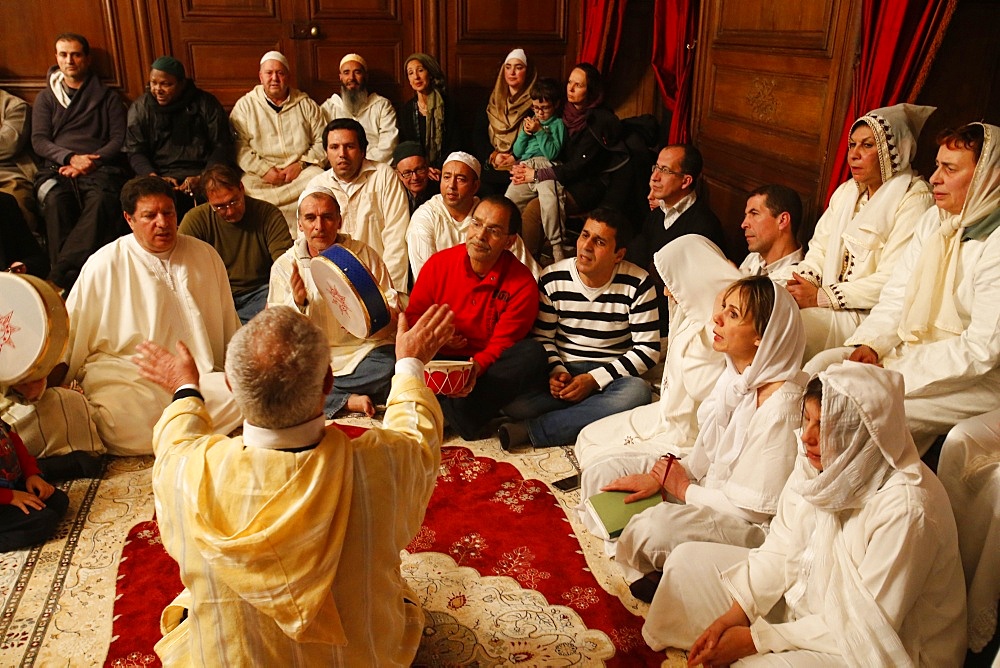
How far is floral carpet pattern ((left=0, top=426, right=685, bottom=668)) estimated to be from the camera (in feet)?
7.73

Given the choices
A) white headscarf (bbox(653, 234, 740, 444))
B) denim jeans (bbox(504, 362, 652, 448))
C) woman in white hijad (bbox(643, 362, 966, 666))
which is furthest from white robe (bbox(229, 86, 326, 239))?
woman in white hijad (bbox(643, 362, 966, 666))

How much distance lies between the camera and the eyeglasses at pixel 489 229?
349 centimetres

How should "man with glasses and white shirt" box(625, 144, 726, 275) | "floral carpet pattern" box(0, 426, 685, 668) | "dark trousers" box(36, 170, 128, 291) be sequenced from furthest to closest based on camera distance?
"dark trousers" box(36, 170, 128, 291)
"man with glasses and white shirt" box(625, 144, 726, 275)
"floral carpet pattern" box(0, 426, 685, 668)

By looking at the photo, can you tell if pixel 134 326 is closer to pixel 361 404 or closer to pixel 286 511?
pixel 361 404

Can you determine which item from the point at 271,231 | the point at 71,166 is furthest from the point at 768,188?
the point at 71,166

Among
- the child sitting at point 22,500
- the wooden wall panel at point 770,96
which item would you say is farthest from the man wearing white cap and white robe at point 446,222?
the child sitting at point 22,500

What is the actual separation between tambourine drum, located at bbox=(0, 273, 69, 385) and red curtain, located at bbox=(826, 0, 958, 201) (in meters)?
3.43

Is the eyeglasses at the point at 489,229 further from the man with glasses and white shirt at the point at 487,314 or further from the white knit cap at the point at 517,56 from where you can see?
the white knit cap at the point at 517,56

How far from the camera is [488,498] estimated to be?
3143 mm

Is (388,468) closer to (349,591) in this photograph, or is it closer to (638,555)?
(349,591)

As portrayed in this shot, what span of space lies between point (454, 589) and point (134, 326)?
193 cm

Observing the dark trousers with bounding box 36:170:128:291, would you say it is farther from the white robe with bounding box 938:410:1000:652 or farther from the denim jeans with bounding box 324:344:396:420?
the white robe with bounding box 938:410:1000:652

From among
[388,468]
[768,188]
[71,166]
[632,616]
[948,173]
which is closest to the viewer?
[388,468]

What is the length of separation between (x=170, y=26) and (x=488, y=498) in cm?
453
